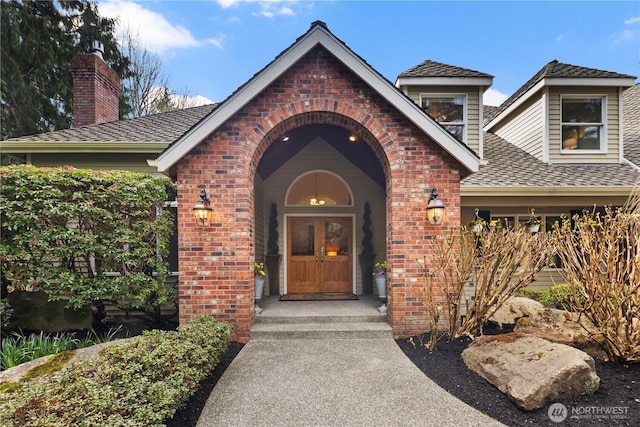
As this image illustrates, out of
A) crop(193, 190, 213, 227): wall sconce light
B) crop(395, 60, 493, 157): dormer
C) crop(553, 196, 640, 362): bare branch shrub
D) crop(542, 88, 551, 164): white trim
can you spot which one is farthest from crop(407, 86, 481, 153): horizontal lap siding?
crop(193, 190, 213, 227): wall sconce light

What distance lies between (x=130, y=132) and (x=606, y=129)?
12.3 metres

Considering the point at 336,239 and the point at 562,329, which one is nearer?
the point at 562,329

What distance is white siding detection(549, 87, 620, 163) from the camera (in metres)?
7.90

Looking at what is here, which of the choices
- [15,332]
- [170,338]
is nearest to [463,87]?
[170,338]

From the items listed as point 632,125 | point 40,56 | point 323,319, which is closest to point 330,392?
point 323,319

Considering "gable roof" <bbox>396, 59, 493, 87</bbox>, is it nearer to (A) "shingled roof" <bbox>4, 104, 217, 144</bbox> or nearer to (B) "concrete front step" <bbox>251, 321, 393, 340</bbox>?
(A) "shingled roof" <bbox>4, 104, 217, 144</bbox>

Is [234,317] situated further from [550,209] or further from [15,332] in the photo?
[550,209]

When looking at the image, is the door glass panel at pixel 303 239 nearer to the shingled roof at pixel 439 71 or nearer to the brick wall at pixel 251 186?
the brick wall at pixel 251 186

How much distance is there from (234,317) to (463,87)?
25.6 feet

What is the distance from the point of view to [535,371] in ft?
10.3

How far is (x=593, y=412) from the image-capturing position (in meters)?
2.86

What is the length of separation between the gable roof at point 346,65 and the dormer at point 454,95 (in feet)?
11.1

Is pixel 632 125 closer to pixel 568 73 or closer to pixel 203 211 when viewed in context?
pixel 568 73

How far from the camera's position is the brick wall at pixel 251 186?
4.89 metres
